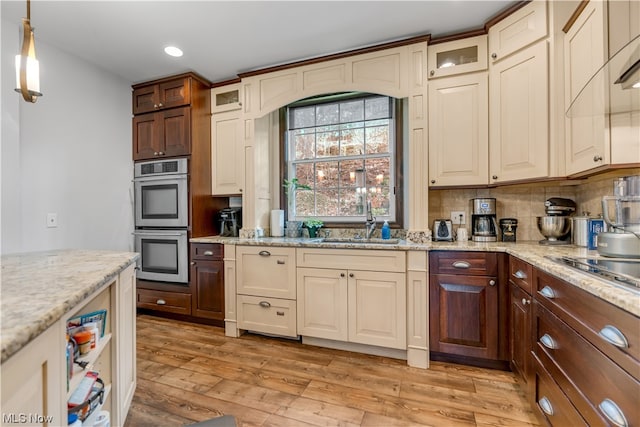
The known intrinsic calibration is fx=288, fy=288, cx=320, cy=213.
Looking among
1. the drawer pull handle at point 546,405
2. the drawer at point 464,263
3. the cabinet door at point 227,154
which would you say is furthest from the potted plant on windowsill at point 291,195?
the drawer pull handle at point 546,405

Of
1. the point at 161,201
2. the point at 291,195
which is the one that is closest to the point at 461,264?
the point at 291,195

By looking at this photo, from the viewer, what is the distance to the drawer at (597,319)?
0.80 m

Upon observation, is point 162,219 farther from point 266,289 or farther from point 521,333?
point 521,333

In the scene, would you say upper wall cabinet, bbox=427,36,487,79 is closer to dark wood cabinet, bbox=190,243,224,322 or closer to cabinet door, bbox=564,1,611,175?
cabinet door, bbox=564,1,611,175

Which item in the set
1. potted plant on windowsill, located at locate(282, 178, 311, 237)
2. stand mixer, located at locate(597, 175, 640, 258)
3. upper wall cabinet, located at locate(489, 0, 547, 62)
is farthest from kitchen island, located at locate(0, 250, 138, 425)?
upper wall cabinet, located at locate(489, 0, 547, 62)

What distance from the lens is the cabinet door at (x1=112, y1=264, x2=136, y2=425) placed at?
1.37 meters

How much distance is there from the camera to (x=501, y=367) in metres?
2.07

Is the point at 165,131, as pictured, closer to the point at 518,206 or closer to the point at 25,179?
the point at 25,179

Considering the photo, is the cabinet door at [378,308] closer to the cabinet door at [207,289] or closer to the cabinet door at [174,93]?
the cabinet door at [207,289]

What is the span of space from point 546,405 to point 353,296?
50.4 inches

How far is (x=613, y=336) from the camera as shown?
868 millimetres

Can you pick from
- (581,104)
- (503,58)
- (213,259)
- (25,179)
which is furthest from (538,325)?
(25,179)

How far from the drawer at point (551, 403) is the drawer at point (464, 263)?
66 cm

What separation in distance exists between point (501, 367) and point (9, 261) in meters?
3.01
